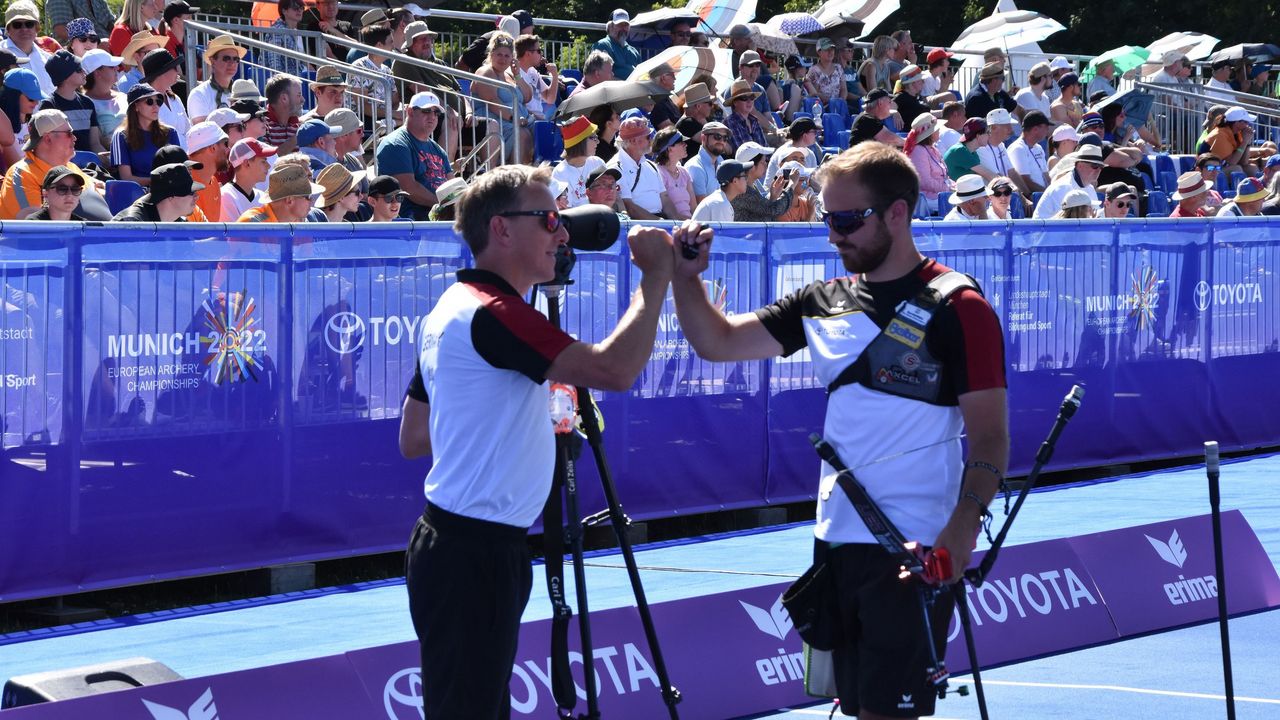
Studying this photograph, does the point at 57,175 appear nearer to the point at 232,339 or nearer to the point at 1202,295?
the point at 232,339

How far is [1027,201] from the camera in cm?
1758

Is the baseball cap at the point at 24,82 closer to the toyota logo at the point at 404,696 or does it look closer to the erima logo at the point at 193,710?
the toyota logo at the point at 404,696

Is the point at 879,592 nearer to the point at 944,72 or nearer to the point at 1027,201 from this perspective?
the point at 1027,201

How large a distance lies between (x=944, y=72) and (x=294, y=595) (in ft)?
50.5

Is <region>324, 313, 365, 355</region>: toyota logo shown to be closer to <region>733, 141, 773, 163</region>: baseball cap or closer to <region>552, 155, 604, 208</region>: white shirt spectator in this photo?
<region>552, 155, 604, 208</region>: white shirt spectator

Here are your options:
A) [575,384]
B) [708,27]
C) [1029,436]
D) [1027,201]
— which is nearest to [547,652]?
[575,384]

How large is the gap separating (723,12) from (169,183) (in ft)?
48.0

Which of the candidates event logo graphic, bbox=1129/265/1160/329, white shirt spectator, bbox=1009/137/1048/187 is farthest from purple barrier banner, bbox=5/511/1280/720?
white shirt spectator, bbox=1009/137/1048/187

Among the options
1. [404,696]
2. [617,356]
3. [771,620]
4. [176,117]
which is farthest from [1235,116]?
[617,356]

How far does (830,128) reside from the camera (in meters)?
19.9

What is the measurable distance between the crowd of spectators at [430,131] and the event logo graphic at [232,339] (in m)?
0.93

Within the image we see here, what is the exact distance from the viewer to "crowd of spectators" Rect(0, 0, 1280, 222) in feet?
35.9

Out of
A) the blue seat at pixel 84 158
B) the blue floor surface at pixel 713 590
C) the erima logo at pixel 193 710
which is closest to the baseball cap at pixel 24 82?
the blue seat at pixel 84 158

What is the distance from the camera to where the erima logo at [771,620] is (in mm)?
7141
